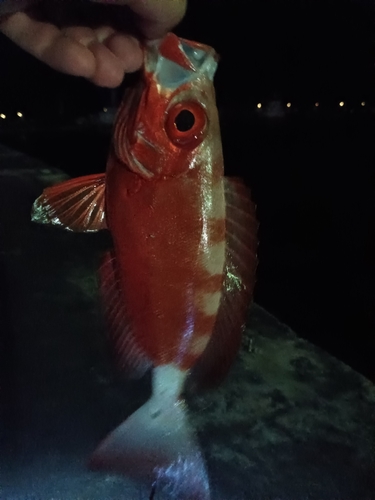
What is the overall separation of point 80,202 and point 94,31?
15 cm

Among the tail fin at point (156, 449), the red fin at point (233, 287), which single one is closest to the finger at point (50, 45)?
the red fin at point (233, 287)

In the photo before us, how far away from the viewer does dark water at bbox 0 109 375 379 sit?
0.93 m

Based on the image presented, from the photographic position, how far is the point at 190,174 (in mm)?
380

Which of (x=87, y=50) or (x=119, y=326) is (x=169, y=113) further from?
(x=119, y=326)

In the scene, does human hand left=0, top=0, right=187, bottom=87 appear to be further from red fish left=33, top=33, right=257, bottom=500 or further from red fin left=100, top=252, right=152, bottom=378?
red fin left=100, top=252, right=152, bottom=378

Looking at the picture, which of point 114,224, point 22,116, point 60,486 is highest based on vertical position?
point 22,116

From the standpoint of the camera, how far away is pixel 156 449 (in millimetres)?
543

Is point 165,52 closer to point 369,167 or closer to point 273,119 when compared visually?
point 273,119

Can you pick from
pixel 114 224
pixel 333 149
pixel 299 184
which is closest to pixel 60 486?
pixel 114 224

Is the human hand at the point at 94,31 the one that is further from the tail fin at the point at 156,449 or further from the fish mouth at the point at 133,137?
the tail fin at the point at 156,449

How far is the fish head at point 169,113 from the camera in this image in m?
0.34

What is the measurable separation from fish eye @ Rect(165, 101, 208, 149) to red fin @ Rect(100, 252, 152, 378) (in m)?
0.12

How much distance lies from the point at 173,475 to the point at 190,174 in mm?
392

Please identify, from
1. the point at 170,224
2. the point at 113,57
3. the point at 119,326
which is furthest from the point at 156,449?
the point at 113,57
